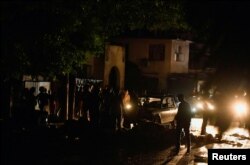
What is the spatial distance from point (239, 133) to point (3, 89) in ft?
32.3

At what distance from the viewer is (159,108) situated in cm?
2289

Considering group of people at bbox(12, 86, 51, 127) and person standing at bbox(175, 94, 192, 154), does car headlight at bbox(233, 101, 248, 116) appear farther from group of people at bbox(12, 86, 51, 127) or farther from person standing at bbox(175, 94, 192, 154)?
group of people at bbox(12, 86, 51, 127)

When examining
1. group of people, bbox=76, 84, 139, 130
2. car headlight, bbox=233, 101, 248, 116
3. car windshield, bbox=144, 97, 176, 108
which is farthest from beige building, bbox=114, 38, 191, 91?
car headlight, bbox=233, 101, 248, 116

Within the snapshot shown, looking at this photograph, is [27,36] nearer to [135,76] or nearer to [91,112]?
[91,112]

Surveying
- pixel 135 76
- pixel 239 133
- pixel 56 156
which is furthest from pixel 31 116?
pixel 135 76

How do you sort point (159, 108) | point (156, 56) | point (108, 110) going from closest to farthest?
point (108, 110) < point (159, 108) < point (156, 56)

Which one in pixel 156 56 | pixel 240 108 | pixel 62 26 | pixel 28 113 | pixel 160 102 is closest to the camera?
pixel 240 108

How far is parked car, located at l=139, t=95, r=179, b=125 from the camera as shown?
2191 centimetres

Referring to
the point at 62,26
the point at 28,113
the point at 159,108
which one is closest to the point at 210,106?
the point at 62,26

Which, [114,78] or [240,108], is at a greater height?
[240,108]

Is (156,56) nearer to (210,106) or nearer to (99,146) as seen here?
(99,146)

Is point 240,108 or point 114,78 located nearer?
point 240,108

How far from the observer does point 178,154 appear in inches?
623

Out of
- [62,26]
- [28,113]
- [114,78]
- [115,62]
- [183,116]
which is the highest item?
[62,26]
